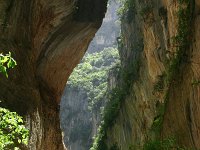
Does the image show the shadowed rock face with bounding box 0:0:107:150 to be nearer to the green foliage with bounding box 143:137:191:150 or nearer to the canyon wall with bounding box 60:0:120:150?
the green foliage with bounding box 143:137:191:150

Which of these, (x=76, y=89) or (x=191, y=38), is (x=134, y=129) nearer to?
(x=191, y=38)

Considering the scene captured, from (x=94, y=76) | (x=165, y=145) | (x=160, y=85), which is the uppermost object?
(x=94, y=76)

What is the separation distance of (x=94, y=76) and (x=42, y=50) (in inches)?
1745

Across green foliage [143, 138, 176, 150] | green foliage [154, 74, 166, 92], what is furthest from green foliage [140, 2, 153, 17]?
green foliage [143, 138, 176, 150]

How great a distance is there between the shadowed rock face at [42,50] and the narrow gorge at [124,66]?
3 cm

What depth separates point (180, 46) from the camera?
11.7 metres

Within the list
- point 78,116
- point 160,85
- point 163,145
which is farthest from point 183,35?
point 78,116

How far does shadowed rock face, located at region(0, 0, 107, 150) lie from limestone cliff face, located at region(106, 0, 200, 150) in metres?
2.95

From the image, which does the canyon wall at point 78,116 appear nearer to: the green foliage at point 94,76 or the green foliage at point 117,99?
the green foliage at point 94,76

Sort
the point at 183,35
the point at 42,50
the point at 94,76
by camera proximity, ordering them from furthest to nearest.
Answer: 1. the point at 94,76
2. the point at 42,50
3. the point at 183,35

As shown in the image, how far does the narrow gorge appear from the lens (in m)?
10.8

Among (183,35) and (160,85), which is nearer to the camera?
(183,35)

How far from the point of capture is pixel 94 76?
199 ft

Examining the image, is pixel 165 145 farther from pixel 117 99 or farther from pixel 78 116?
pixel 78 116
